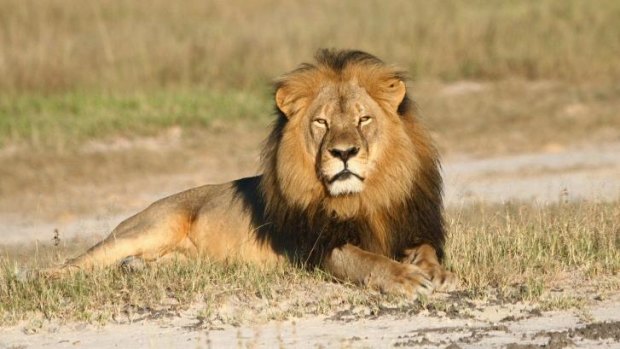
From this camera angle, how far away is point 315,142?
578 centimetres

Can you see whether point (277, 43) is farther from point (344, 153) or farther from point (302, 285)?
point (344, 153)

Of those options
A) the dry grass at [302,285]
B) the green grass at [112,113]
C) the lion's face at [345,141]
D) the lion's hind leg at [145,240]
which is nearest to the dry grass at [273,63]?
the green grass at [112,113]

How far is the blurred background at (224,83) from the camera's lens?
36.8 ft

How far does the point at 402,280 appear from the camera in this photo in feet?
18.0

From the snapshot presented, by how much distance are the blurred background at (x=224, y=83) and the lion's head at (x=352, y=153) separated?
12.8 ft

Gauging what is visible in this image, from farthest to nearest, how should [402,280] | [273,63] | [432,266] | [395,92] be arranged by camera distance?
[273,63]
[395,92]
[432,266]
[402,280]

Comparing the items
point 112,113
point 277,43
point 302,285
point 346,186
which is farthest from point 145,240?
point 277,43

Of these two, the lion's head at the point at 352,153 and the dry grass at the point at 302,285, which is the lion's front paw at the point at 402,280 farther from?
the lion's head at the point at 352,153

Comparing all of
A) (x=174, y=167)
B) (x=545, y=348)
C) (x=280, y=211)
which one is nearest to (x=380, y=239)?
(x=280, y=211)

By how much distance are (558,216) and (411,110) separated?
5.02 ft

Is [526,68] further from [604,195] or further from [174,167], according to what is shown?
[604,195]

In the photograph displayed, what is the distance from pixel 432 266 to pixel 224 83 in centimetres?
833

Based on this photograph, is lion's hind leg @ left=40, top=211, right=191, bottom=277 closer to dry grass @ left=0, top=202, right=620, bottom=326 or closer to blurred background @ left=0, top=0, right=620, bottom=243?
dry grass @ left=0, top=202, right=620, bottom=326

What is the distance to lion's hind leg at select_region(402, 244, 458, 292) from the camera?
18.4 feet
